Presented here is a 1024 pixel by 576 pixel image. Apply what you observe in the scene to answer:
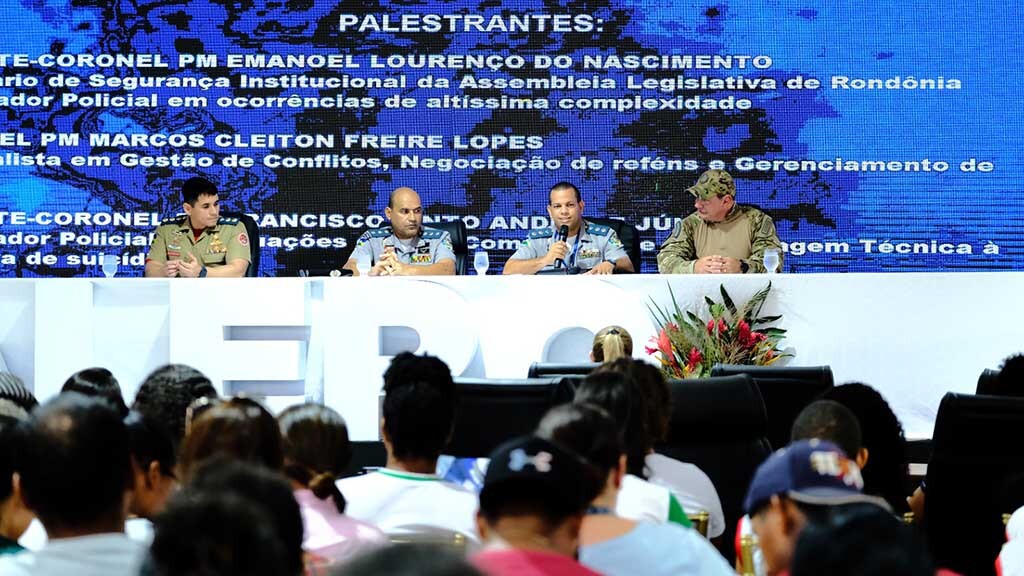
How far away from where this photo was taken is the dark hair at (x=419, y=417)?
3010mm

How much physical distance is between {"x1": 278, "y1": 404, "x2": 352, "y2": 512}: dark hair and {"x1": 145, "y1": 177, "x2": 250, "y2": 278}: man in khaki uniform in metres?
4.45

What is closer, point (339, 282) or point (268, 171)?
point (339, 282)

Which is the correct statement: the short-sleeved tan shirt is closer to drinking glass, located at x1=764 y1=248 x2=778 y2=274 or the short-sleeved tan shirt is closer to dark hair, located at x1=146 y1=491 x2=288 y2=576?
drinking glass, located at x1=764 y1=248 x2=778 y2=274

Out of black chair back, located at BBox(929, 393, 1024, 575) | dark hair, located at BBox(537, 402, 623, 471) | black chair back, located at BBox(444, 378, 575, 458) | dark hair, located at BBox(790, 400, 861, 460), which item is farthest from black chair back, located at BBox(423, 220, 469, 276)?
dark hair, located at BBox(537, 402, 623, 471)

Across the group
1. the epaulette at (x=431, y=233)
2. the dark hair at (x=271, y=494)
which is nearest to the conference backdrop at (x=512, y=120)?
the epaulette at (x=431, y=233)

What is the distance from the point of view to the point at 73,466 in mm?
2061

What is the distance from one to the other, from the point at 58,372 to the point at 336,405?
4.16 feet

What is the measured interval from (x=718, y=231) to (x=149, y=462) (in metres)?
4.98

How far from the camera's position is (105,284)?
6.35 meters

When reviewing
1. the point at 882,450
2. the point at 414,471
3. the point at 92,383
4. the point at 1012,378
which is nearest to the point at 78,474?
the point at 414,471

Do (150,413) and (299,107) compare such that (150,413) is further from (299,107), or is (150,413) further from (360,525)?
(299,107)

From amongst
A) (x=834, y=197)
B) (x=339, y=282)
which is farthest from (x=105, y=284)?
(x=834, y=197)

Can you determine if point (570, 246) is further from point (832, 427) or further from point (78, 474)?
point (78, 474)

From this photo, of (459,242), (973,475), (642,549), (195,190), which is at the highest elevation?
(195,190)
